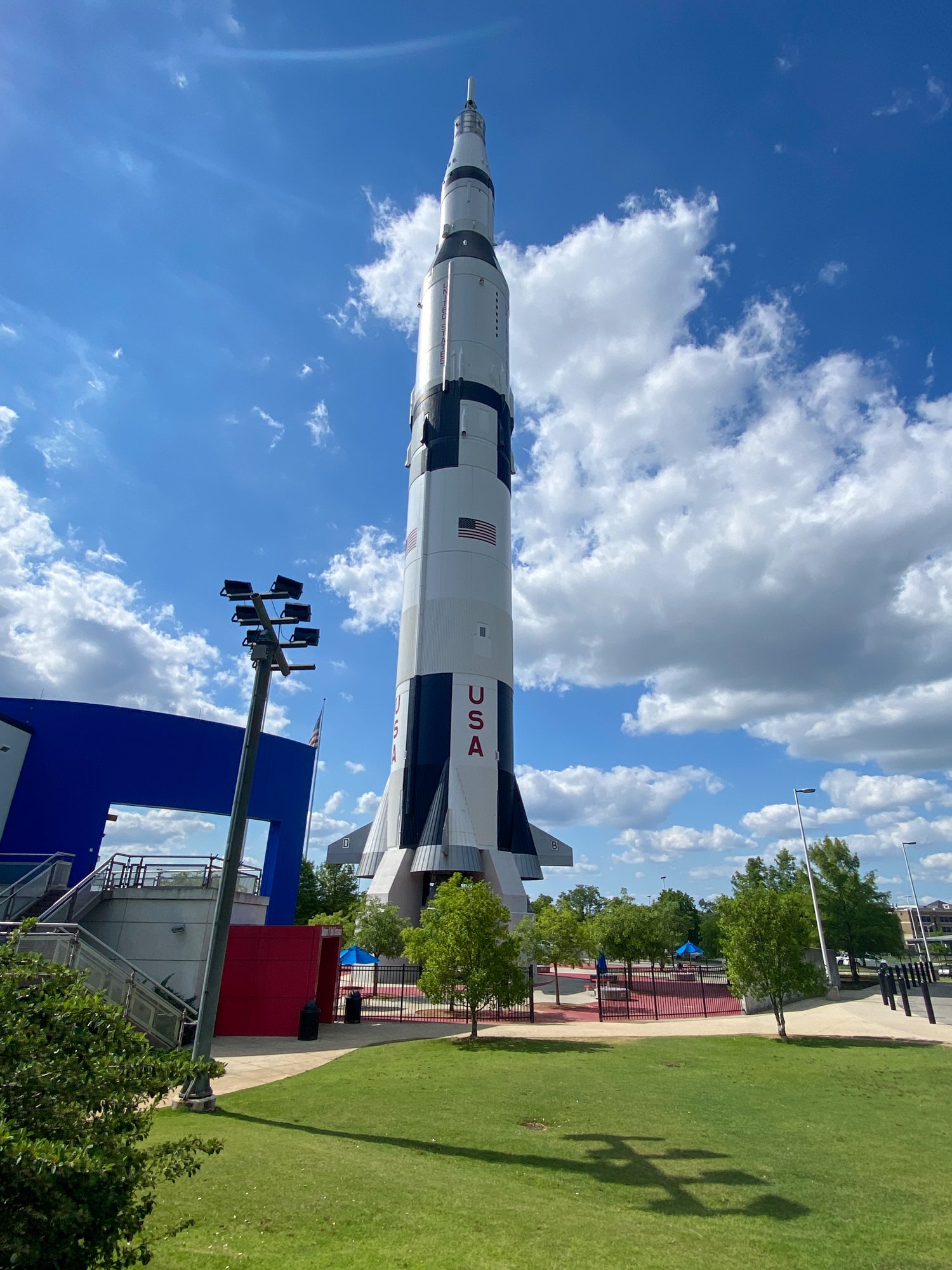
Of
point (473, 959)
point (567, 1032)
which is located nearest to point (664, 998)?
point (567, 1032)

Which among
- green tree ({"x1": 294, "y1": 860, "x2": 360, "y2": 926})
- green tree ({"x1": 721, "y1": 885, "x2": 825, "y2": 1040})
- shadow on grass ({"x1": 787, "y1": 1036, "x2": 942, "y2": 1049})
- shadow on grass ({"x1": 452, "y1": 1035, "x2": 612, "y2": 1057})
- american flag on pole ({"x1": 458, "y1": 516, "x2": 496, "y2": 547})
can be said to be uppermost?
american flag on pole ({"x1": 458, "y1": 516, "x2": 496, "y2": 547})

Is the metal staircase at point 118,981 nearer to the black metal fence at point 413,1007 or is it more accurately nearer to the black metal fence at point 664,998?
the black metal fence at point 413,1007

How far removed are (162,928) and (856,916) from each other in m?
38.3

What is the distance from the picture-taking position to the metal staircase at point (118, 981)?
1538 centimetres

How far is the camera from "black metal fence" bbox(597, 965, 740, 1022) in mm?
27844

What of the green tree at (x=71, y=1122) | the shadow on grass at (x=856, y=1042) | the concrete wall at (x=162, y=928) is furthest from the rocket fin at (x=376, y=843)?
the green tree at (x=71, y=1122)

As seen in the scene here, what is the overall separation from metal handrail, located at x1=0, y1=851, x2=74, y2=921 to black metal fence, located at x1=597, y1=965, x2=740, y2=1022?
18358 millimetres

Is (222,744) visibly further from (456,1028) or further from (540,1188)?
(540,1188)

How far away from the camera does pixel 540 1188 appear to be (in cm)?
814

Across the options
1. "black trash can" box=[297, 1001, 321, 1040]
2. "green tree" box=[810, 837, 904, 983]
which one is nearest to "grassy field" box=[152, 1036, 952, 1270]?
"black trash can" box=[297, 1001, 321, 1040]

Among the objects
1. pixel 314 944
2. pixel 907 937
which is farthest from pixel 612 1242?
pixel 907 937

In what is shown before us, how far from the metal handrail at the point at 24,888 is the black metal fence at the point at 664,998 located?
60.2 ft

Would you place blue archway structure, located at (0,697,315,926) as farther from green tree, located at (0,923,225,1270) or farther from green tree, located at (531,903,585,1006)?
green tree, located at (0,923,225,1270)

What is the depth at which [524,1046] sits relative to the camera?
19.5m
